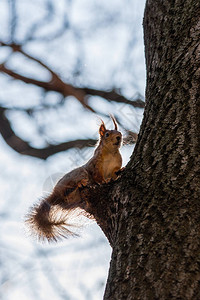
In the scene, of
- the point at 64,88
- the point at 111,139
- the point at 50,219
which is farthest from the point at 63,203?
the point at 64,88

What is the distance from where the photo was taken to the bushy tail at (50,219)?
245 cm

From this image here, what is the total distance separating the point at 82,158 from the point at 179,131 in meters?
1.99

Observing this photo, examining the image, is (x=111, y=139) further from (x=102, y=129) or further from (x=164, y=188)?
(x=164, y=188)

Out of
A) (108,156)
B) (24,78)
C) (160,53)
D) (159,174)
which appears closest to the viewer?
(159,174)

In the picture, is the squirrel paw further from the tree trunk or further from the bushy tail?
the tree trunk

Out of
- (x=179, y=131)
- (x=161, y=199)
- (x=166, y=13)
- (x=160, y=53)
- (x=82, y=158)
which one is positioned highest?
(x=166, y=13)

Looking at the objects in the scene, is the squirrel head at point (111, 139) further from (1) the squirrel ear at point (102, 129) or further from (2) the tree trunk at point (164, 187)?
(2) the tree trunk at point (164, 187)

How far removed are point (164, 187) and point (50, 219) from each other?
117 cm

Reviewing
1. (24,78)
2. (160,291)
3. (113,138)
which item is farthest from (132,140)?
(160,291)

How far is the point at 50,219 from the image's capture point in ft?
8.12

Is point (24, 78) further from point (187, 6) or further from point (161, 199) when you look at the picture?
point (161, 199)

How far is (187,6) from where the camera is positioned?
2139mm

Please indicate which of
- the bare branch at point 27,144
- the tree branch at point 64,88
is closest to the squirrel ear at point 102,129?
the bare branch at point 27,144

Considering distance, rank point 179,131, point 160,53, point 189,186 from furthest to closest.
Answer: point 160,53 → point 179,131 → point 189,186
